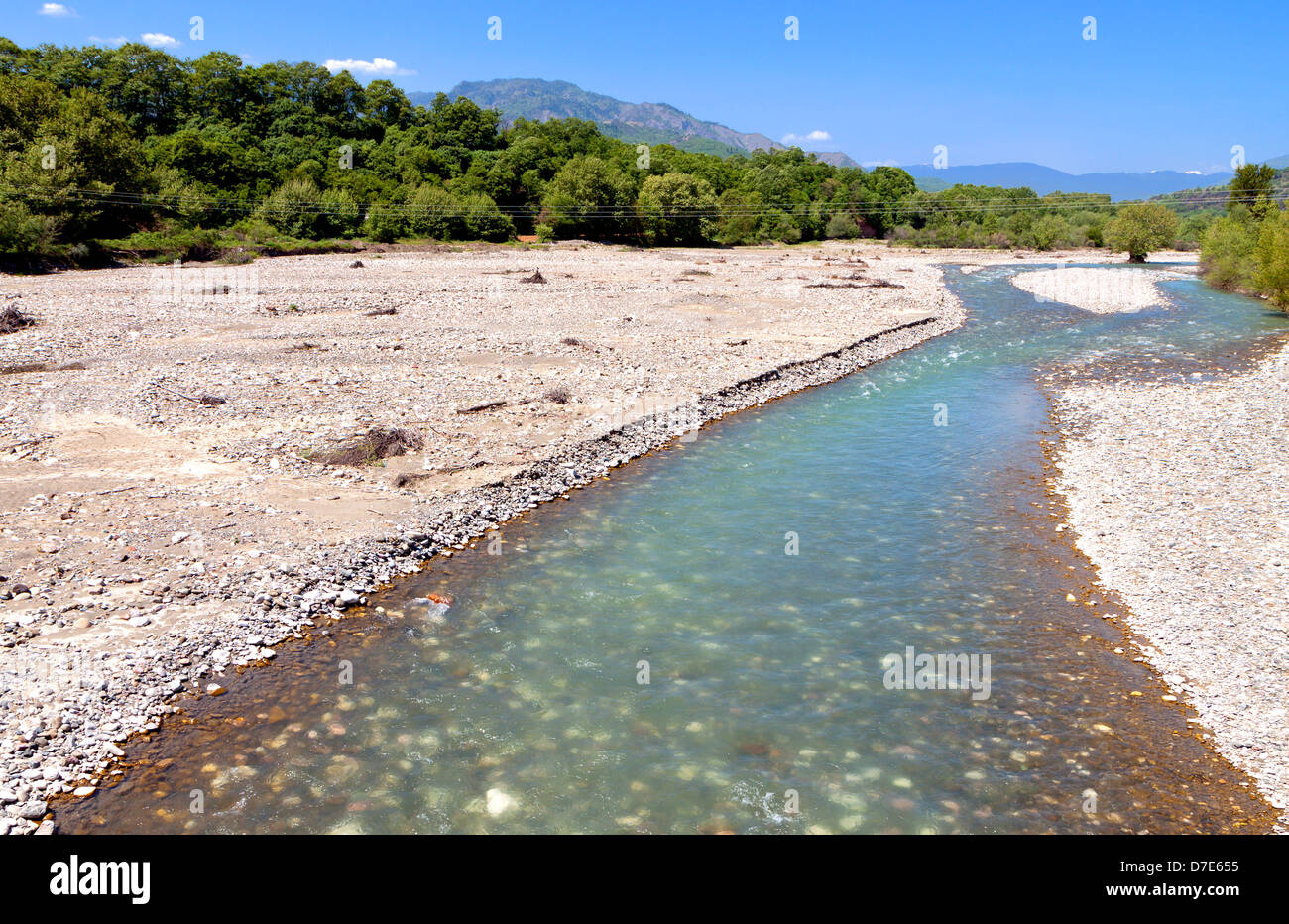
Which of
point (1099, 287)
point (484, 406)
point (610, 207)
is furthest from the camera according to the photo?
point (610, 207)

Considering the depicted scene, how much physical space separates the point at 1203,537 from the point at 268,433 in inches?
804

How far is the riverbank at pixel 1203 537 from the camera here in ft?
36.5

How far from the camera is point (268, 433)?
2041cm

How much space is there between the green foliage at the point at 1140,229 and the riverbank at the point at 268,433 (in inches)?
2290

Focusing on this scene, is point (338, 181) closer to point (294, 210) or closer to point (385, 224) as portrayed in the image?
point (385, 224)

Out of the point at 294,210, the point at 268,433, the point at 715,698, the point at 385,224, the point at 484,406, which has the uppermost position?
the point at 294,210

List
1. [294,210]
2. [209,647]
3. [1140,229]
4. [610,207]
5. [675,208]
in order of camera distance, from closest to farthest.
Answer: [209,647]
[294,210]
[1140,229]
[610,207]
[675,208]

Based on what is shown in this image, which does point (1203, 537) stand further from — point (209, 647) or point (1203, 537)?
point (209, 647)

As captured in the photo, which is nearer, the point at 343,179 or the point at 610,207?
the point at 343,179

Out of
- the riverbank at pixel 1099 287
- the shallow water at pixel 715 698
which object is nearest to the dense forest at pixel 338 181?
the riverbank at pixel 1099 287

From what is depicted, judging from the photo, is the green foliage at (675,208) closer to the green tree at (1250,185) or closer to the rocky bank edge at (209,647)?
the green tree at (1250,185)
